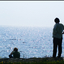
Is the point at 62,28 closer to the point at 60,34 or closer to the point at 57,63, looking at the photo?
the point at 60,34

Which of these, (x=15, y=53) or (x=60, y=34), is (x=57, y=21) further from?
(x=15, y=53)

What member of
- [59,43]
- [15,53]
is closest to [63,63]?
[59,43]

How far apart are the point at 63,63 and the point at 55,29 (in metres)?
2.60

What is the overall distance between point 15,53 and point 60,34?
2.39 meters

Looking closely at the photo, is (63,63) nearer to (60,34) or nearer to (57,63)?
(57,63)

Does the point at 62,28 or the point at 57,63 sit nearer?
the point at 57,63

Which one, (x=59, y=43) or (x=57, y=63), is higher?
(x=59, y=43)

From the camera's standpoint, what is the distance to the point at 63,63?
8094 millimetres

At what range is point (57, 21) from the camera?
10.4 meters

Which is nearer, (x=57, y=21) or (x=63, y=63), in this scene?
(x=63, y=63)

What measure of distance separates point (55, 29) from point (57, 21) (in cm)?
40

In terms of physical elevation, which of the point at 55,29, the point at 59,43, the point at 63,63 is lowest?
the point at 63,63

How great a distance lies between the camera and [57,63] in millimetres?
8047

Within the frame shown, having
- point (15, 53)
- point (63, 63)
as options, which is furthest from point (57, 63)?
point (15, 53)
